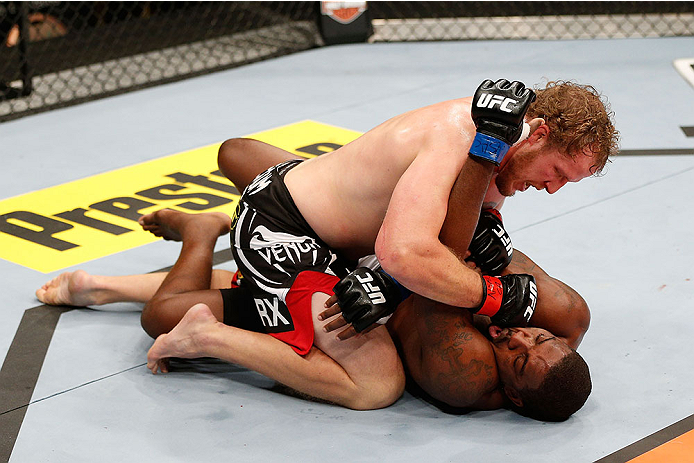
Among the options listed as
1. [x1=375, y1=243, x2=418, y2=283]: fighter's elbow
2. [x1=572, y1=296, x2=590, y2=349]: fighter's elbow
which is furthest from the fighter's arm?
[x1=572, y1=296, x2=590, y2=349]: fighter's elbow

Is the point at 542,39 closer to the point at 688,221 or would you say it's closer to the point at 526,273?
the point at 688,221

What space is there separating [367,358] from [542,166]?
654 millimetres

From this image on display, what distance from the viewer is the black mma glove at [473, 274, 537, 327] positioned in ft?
7.64

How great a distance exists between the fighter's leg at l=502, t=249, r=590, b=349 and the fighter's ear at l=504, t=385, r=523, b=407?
0.22m

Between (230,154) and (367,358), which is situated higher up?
(230,154)

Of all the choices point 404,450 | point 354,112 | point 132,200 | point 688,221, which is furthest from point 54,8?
point 404,450

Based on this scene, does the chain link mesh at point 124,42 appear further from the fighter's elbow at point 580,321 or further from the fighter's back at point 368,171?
the fighter's elbow at point 580,321

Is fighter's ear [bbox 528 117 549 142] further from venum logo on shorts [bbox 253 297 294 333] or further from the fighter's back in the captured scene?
venum logo on shorts [bbox 253 297 294 333]

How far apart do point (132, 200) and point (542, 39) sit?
345 centimetres

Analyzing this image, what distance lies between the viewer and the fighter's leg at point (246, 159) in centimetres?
297

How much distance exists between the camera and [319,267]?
8.24ft

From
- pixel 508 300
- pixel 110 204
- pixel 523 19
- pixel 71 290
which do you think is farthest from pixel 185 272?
pixel 523 19

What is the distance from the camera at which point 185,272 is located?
278cm

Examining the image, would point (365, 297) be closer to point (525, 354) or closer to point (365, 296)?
point (365, 296)
